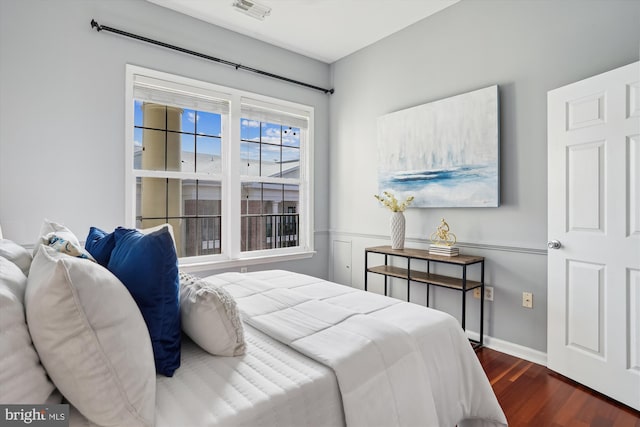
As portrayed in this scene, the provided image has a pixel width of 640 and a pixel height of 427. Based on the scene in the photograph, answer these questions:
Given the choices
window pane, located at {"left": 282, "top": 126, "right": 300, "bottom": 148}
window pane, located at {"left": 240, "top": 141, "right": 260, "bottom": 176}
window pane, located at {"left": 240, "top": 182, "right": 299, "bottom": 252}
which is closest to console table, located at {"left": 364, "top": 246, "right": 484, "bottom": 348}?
window pane, located at {"left": 240, "top": 182, "right": 299, "bottom": 252}

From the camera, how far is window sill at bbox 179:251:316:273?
3193mm

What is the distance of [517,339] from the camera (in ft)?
8.64

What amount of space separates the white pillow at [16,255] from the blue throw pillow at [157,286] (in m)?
0.34

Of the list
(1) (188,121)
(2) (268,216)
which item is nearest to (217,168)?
(1) (188,121)

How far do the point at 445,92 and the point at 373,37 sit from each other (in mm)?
1063

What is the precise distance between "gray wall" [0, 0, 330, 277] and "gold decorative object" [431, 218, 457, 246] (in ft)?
8.57

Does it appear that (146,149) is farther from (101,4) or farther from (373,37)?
(373,37)

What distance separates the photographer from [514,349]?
2645 mm

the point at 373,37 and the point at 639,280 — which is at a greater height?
the point at 373,37

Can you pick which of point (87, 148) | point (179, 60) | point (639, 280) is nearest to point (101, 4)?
point (179, 60)

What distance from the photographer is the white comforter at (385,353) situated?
1148mm

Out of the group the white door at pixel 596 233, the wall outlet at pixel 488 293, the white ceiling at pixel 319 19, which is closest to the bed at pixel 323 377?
the white door at pixel 596 233

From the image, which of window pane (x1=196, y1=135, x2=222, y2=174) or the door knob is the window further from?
the door knob

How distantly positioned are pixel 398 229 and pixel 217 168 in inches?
73.7
